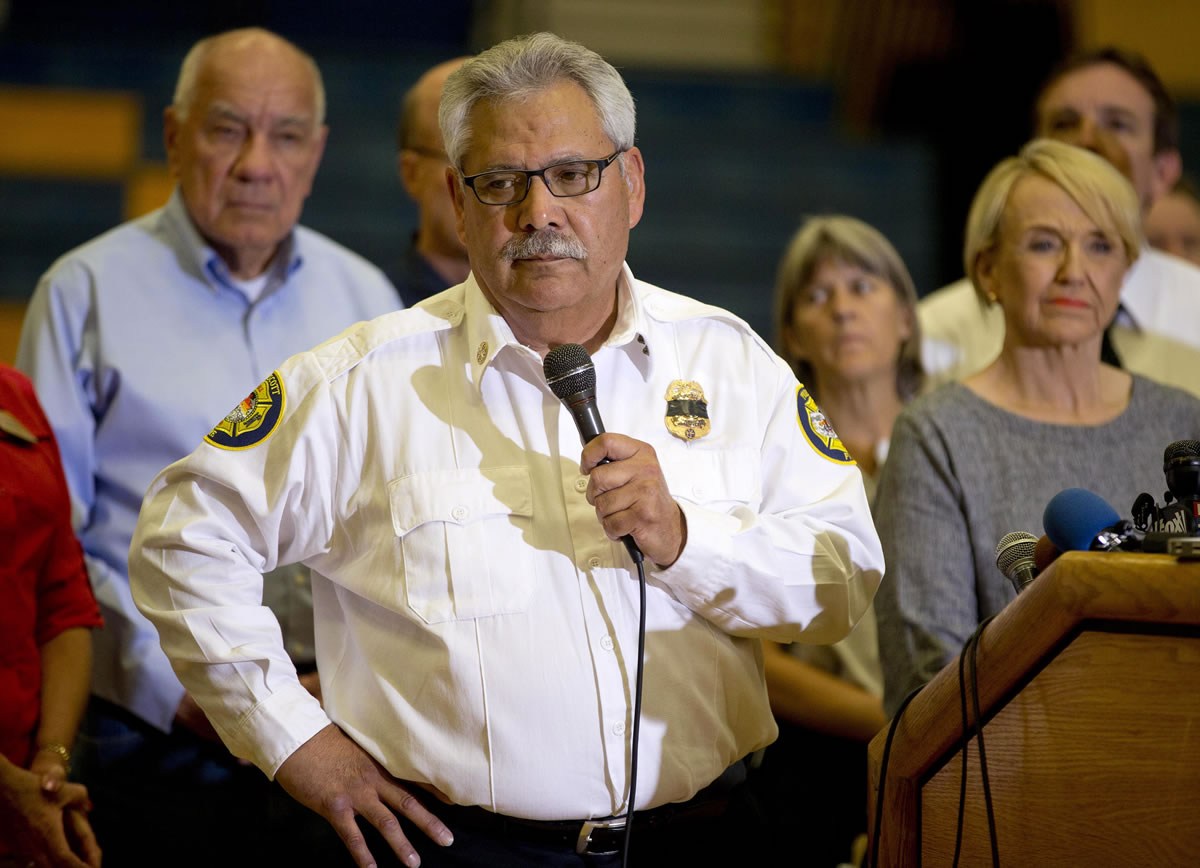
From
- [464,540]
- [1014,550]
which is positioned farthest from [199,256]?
[1014,550]

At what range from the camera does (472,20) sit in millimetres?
6762

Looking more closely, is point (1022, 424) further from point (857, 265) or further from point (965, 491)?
point (857, 265)

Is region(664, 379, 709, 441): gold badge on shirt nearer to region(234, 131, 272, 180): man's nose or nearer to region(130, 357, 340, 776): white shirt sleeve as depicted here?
region(130, 357, 340, 776): white shirt sleeve

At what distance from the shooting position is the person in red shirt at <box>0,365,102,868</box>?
182 cm

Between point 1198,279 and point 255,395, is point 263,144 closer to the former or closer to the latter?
point 255,395

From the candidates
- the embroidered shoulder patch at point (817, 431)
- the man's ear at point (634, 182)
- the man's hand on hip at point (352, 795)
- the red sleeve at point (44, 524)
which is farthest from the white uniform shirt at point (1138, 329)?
the red sleeve at point (44, 524)

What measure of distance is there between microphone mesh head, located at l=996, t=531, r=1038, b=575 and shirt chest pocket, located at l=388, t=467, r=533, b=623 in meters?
0.58

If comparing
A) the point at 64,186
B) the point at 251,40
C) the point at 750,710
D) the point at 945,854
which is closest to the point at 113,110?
the point at 64,186

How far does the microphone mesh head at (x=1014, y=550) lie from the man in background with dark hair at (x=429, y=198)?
5.02 feet

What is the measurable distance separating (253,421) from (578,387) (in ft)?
1.57

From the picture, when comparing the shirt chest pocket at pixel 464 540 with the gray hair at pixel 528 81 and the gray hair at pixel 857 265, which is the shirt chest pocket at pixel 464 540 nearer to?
the gray hair at pixel 528 81

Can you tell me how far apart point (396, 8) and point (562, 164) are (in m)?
5.60

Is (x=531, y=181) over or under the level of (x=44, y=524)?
over

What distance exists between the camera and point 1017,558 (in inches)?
56.8
